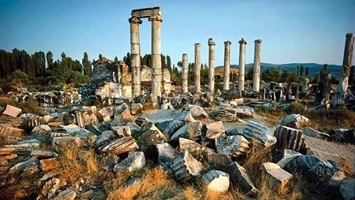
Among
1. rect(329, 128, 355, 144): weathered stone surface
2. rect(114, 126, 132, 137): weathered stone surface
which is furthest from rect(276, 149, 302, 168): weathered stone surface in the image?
rect(329, 128, 355, 144): weathered stone surface

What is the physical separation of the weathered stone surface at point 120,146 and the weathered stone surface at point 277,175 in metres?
2.28

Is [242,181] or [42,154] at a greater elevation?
[42,154]

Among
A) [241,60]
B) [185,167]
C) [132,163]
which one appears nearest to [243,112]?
[185,167]

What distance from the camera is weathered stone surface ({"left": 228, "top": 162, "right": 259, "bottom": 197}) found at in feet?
9.12

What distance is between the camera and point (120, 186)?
2863mm

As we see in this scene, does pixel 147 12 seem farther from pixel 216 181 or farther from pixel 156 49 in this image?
pixel 216 181

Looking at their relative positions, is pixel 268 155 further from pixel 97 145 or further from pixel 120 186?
pixel 97 145

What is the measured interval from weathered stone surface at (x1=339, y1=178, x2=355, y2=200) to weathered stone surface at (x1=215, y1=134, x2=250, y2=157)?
1401mm

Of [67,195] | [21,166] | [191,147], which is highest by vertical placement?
[191,147]

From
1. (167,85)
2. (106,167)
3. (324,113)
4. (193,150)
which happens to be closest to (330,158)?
(193,150)

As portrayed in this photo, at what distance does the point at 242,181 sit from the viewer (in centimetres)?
289

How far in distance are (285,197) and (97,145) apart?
130 inches

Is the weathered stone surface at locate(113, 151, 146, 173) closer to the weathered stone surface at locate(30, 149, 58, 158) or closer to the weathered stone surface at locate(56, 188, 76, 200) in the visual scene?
the weathered stone surface at locate(56, 188, 76, 200)

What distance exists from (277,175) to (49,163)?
357cm
